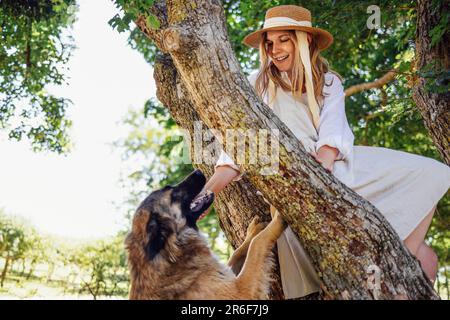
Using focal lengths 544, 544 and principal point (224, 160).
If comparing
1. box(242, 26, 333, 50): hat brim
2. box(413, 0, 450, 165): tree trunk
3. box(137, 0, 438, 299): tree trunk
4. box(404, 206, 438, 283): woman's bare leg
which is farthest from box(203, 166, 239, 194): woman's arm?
box(413, 0, 450, 165): tree trunk

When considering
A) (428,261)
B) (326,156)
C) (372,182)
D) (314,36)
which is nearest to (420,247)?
(428,261)

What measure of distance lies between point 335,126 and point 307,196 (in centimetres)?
78

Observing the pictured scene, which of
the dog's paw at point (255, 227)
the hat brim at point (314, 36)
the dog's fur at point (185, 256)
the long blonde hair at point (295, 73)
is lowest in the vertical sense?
the dog's fur at point (185, 256)

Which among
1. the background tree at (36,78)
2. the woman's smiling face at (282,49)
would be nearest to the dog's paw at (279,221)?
the woman's smiling face at (282,49)

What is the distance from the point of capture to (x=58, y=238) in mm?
26500

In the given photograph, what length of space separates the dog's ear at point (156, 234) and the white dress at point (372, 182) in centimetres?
69

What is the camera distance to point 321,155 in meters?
4.08

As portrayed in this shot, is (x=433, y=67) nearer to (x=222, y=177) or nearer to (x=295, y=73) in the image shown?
(x=295, y=73)

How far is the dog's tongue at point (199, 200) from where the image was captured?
4.35m

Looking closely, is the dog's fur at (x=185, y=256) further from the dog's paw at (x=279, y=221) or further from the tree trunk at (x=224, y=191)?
the tree trunk at (x=224, y=191)

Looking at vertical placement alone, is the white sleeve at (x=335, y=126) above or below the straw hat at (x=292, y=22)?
below

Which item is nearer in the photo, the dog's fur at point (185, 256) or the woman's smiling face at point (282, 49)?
the dog's fur at point (185, 256)
